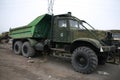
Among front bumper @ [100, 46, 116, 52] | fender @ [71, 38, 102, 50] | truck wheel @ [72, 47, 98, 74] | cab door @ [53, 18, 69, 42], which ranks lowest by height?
truck wheel @ [72, 47, 98, 74]

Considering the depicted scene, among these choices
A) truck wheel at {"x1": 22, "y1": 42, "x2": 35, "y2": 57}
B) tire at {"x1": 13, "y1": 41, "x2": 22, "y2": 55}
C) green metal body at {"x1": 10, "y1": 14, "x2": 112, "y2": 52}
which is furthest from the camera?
tire at {"x1": 13, "y1": 41, "x2": 22, "y2": 55}

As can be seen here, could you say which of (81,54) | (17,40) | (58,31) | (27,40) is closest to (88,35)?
(81,54)

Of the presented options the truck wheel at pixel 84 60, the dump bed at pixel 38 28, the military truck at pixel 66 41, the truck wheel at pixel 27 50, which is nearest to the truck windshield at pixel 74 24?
the military truck at pixel 66 41

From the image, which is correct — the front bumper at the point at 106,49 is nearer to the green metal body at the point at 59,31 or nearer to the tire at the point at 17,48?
the green metal body at the point at 59,31

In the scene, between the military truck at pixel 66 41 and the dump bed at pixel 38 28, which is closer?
the military truck at pixel 66 41

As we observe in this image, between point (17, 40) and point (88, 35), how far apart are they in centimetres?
572

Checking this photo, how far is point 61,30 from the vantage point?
24.6 ft

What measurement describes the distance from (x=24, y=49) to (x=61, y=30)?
3222 mm

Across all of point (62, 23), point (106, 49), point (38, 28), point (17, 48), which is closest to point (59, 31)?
point (62, 23)

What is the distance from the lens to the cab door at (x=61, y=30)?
723cm

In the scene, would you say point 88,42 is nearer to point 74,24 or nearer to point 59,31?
point 74,24

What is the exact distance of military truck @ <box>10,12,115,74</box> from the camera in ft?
19.9

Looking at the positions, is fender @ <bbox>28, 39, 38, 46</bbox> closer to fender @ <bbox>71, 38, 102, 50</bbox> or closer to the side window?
the side window

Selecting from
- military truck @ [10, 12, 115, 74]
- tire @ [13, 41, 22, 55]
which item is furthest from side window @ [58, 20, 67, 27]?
tire @ [13, 41, 22, 55]
